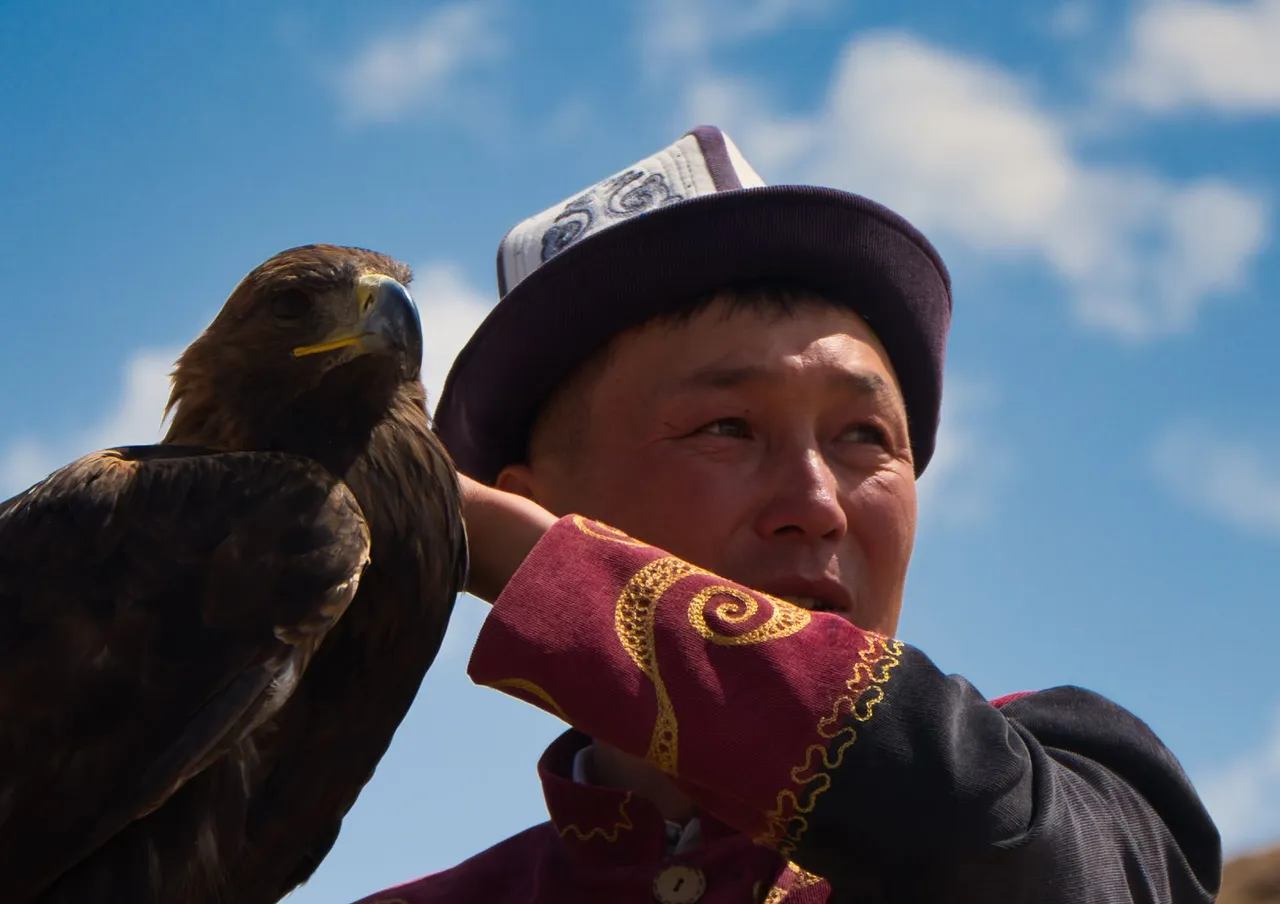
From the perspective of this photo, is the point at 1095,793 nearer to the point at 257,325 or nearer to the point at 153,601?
the point at 153,601

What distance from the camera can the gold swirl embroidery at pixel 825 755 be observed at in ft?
7.16

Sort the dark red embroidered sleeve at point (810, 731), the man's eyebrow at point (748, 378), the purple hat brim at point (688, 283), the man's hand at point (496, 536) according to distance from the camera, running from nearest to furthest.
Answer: the dark red embroidered sleeve at point (810, 731), the man's hand at point (496, 536), the man's eyebrow at point (748, 378), the purple hat brim at point (688, 283)

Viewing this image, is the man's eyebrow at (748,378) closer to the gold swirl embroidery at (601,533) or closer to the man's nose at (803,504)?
the man's nose at (803,504)

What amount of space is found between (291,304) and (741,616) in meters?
1.47

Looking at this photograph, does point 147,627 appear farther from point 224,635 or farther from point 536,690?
point 536,690

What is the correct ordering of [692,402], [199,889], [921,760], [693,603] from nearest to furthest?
[921,760] < [693,603] < [199,889] < [692,402]

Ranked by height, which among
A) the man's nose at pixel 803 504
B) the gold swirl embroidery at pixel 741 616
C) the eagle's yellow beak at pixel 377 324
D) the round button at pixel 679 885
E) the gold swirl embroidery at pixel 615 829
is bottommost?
the round button at pixel 679 885

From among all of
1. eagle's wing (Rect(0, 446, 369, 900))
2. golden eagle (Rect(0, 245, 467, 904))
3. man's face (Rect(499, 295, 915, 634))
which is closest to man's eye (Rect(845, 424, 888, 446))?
man's face (Rect(499, 295, 915, 634))

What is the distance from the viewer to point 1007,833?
7.18 feet

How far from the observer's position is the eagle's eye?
3266mm

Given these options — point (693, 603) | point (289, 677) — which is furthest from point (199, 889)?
point (693, 603)

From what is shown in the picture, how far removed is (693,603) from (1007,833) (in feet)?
1.93

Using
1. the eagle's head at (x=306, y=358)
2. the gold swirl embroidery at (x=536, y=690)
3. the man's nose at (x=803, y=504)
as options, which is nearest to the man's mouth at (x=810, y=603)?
the man's nose at (x=803, y=504)

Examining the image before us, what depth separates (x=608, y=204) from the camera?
346 centimetres
